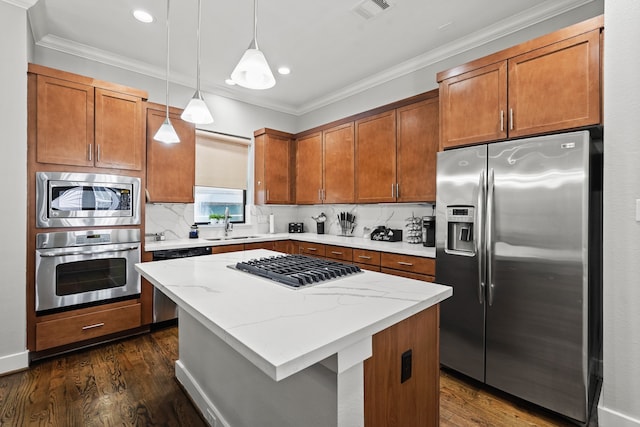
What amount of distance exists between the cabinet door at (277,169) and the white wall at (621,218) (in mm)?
3552

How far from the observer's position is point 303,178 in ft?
15.0

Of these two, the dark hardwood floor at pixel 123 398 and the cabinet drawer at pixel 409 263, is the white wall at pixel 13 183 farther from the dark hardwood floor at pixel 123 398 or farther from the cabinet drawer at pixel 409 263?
the cabinet drawer at pixel 409 263

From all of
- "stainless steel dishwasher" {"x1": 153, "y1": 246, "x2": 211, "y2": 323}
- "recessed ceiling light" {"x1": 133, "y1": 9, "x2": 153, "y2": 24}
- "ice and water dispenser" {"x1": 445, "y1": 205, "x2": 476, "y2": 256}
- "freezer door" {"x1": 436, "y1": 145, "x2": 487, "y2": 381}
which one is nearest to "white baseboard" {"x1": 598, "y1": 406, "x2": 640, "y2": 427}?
"freezer door" {"x1": 436, "y1": 145, "x2": 487, "y2": 381}

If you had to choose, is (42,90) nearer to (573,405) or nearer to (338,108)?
(338,108)

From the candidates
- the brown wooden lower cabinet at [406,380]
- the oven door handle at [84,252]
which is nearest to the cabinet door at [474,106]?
the brown wooden lower cabinet at [406,380]

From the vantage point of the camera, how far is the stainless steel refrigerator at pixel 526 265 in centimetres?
185

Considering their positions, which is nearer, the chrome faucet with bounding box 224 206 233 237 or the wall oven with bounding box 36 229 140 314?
the wall oven with bounding box 36 229 140 314

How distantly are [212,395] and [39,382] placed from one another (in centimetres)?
150

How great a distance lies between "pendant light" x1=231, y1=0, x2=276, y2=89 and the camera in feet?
4.64

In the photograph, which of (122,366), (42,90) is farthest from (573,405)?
(42,90)

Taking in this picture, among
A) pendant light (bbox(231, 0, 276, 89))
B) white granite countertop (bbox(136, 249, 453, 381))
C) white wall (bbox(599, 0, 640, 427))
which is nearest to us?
white granite countertop (bbox(136, 249, 453, 381))

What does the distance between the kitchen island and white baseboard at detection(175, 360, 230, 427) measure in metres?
0.02

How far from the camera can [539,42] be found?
209cm

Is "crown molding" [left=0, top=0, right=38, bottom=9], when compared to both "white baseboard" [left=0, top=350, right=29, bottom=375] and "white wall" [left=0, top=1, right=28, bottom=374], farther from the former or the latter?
"white baseboard" [left=0, top=350, right=29, bottom=375]
